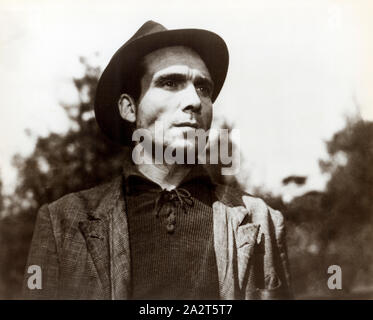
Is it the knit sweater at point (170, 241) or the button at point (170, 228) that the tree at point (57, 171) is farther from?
the button at point (170, 228)

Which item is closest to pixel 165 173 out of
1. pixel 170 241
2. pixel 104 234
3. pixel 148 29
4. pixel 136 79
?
pixel 170 241

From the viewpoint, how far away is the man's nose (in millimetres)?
3834

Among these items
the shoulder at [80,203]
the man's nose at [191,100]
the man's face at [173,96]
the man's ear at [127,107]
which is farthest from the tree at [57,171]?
the man's nose at [191,100]

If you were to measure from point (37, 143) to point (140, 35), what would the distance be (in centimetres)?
107

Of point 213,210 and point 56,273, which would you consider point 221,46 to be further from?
point 56,273

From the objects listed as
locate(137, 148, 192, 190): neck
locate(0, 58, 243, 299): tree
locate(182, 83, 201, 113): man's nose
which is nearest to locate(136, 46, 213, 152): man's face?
locate(182, 83, 201, 113): man's nose

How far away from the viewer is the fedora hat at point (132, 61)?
392 cm

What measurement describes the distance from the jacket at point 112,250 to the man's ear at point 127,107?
46cm

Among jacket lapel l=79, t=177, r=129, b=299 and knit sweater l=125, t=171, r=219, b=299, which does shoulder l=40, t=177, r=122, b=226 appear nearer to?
jacket lapel l=79, t=177, r=129, b=299

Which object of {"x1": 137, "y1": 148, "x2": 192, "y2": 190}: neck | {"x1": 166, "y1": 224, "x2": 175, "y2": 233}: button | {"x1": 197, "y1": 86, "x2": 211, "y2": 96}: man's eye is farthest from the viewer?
{"x1": 197, "y1": 86, "x2": 211, "y2": 96}: man's eye

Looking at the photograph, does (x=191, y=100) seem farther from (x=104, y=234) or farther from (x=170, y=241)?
(x=104, y=234)

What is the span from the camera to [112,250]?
3639 millimetres

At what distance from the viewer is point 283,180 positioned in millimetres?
4141
